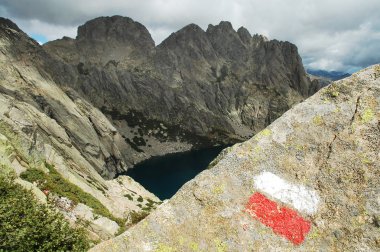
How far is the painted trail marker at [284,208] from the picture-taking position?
425 inches

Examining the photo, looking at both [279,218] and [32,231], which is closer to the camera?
[279,218]

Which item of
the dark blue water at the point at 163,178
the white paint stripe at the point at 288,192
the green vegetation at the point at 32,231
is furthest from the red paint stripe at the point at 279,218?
the dark blue water at the point at 163,178

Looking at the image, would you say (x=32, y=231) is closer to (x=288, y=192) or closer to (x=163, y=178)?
(x=288, y=192)

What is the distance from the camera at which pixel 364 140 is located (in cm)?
1123

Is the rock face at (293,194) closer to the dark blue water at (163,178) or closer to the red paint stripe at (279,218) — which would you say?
the red paint stripe at (279,218)

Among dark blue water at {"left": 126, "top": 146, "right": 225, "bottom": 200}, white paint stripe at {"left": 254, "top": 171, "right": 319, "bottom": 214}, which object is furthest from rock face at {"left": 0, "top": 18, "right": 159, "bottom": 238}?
white paint stripe at {"left": 254, "top": 171, "right": 319, "bottom": 214}

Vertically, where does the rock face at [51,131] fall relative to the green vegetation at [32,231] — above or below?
above

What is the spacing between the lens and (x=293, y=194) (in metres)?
11.3

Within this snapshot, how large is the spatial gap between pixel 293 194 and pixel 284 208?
0.56 m

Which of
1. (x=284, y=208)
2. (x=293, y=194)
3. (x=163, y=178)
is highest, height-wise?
(x=293, y=194)

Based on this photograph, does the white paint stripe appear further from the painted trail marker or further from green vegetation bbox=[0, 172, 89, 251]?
green vegetation bbox=[0, 172, 89, 251]

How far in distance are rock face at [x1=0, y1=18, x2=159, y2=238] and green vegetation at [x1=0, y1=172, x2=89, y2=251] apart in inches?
780

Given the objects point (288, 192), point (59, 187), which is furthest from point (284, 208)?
point (59, 187)

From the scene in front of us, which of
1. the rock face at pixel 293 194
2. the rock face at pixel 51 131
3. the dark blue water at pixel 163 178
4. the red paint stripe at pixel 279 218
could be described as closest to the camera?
the rock face at pixel 293 194
